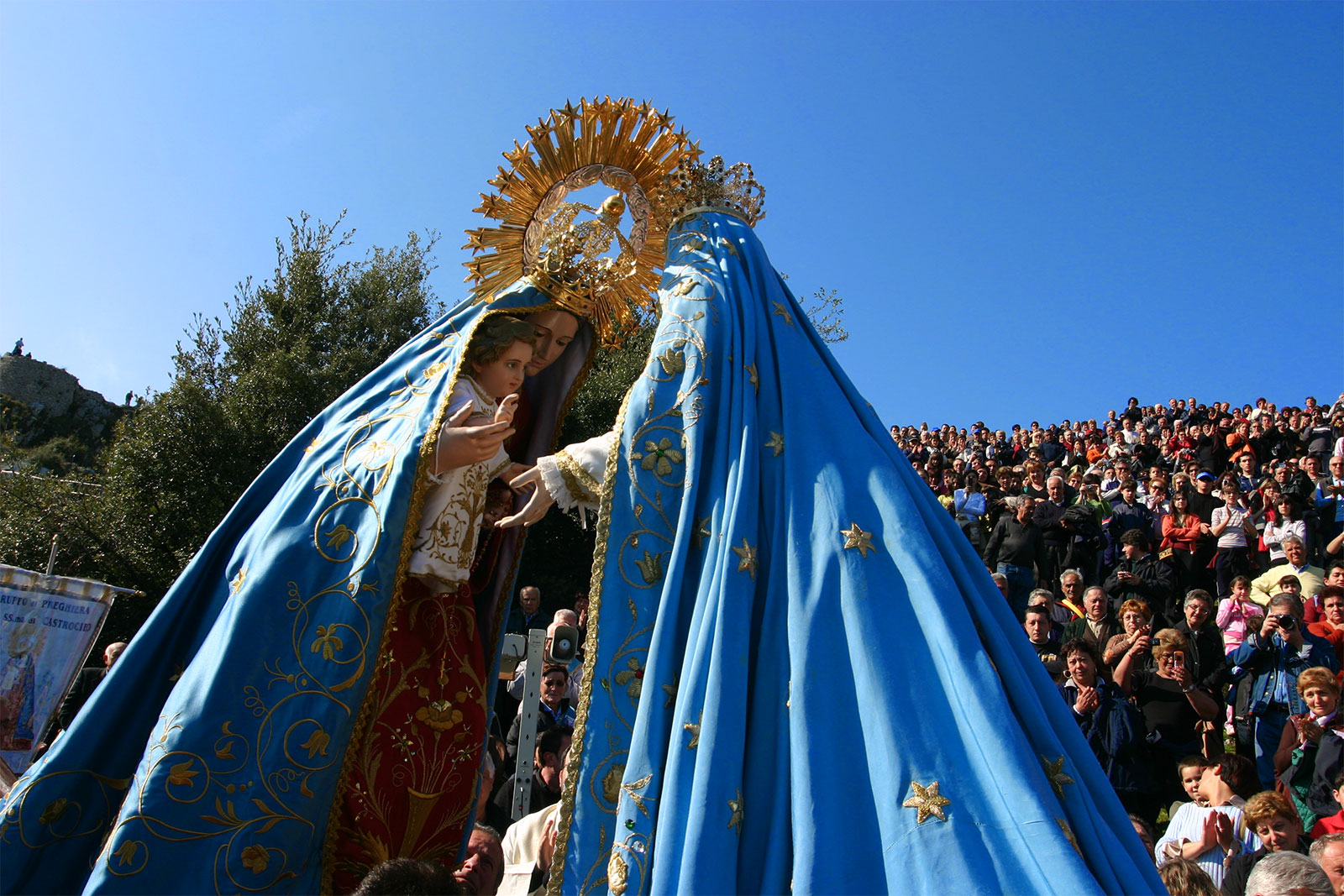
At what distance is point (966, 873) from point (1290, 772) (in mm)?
4878

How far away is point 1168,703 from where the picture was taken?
20.2 ft

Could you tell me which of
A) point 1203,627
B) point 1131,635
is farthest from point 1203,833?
point 1203,627

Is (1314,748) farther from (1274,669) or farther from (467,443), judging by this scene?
(467,443)

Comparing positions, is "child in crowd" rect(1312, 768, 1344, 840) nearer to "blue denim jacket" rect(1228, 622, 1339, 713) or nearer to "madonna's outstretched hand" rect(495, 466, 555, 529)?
"blue denim jacket" rect(1228, 622, 1339, 713)

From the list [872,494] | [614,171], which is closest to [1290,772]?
[872,494]

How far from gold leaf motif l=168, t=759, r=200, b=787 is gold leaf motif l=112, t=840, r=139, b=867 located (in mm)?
207

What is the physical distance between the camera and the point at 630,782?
2.62 metres

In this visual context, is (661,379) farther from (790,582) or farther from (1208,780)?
(1208,780)

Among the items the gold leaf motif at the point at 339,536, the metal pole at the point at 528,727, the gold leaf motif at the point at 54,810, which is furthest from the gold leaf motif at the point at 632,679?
the metal pole at the point at 528,727

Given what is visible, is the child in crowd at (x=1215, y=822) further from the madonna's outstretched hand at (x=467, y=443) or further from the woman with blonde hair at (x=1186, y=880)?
the madonna's outstretched hand at (x=467, y=443)

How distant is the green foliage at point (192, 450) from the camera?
14430 mm

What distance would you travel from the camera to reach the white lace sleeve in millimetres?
3336

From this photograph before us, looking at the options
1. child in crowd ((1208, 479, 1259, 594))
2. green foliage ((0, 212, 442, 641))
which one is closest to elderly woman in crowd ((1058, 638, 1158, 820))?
child in crowd ((1208, 479, 1259, 594))

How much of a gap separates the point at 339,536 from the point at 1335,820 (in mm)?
5108
